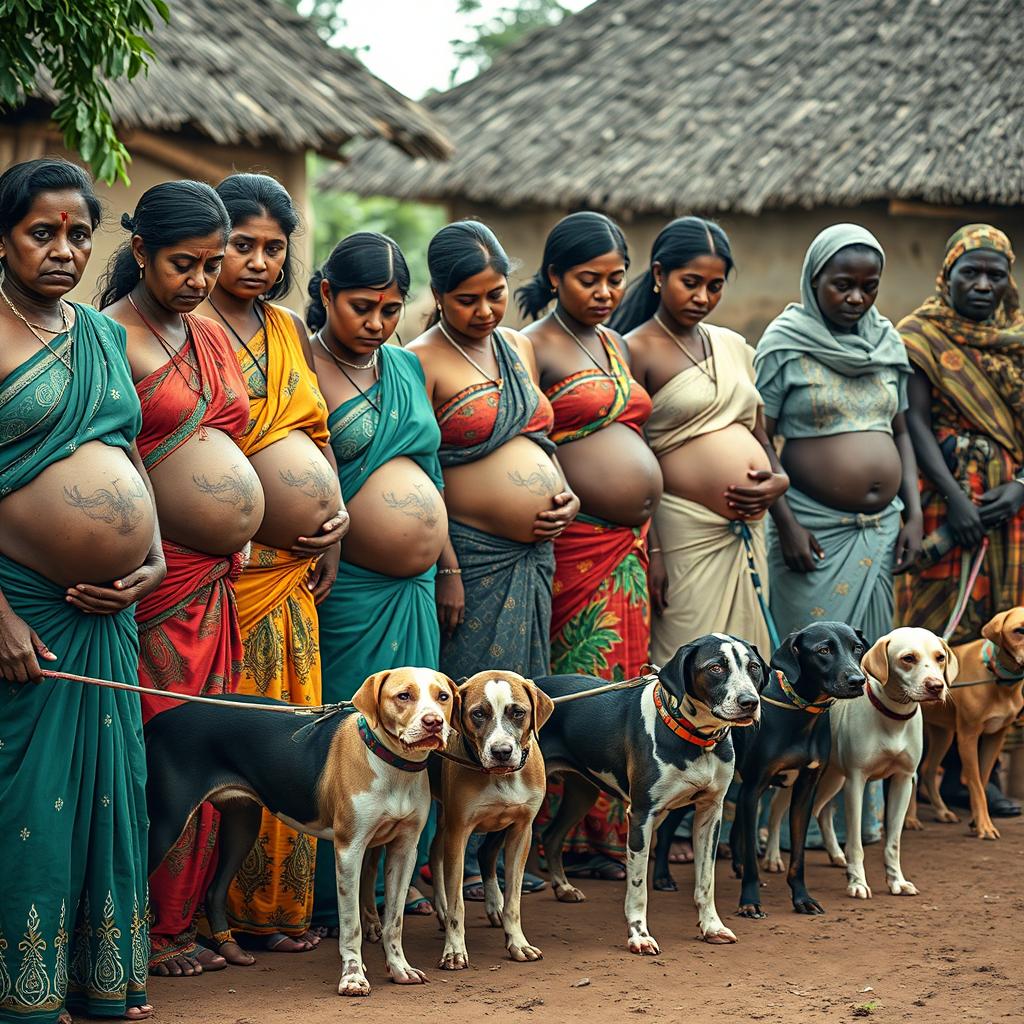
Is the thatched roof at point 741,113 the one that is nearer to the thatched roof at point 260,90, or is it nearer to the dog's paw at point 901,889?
the thatched roof at point 260,90

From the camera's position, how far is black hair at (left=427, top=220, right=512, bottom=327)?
19.4 feet

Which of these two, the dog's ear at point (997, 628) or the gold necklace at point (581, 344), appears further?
the dog's ear at point (997, 628)

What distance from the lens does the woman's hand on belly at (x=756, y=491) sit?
260 inches

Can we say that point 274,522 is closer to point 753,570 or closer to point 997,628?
point 753,570

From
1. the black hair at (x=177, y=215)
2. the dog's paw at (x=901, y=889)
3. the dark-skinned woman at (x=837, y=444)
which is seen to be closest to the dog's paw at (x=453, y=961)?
the dog's paw at (x=901, y=889)

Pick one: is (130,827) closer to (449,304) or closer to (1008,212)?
(449,304)

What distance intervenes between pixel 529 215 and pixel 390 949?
1059 centimetres

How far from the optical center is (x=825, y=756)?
235 inches

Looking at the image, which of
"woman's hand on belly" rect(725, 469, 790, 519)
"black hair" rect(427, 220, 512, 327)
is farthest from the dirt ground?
"black hair" rect(427, 220, 512, 327)

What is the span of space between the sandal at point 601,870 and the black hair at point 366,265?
2.52 meters

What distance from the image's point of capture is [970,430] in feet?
25.0

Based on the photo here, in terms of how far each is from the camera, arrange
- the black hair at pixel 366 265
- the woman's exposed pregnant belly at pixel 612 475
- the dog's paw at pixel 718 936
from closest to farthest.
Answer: the dog's paw at pixel 718 936 < the black hair at pixel 366 265 < the woman's exposed pregnant belly at pixel 612 475

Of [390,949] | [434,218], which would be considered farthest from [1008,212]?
[434,218]

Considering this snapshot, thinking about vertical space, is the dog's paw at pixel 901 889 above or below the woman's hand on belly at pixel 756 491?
below
